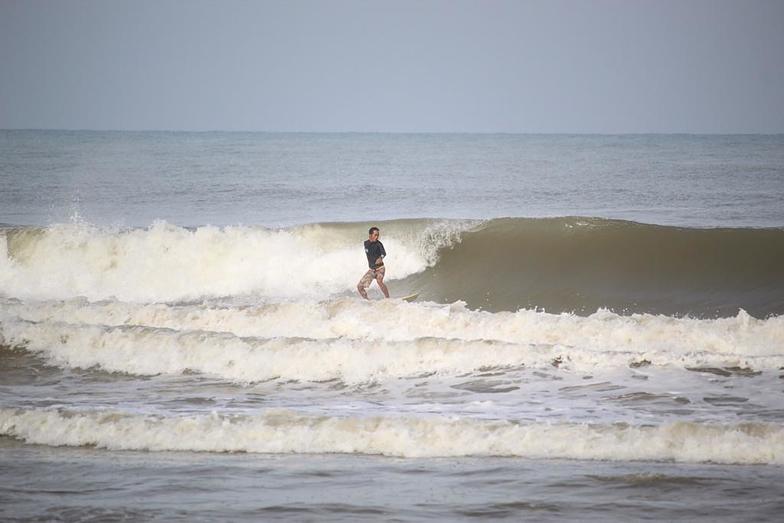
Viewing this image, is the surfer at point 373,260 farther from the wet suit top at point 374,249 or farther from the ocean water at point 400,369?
the ocean water at point 400,369

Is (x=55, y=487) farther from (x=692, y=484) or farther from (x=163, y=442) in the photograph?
(x=692, y=484)

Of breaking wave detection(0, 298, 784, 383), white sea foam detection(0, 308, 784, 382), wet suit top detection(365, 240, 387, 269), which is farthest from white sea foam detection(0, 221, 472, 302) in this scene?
white sea foam detection(0, 308, 784, 382)

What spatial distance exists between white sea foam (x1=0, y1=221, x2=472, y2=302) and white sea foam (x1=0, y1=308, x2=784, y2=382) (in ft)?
18.1

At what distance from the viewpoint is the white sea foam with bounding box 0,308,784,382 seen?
11523mm

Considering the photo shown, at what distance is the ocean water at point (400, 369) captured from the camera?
724 centimetres

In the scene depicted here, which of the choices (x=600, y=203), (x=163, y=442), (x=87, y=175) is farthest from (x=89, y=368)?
(x=87, y=175)

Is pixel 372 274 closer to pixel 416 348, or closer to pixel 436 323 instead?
pixel 436 323

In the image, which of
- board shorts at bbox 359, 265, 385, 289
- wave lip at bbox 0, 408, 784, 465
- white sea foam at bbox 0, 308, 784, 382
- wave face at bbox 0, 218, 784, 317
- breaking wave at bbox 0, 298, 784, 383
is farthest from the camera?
wave face at bbox 0, 218, 784, 317

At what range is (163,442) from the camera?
29.0 ft

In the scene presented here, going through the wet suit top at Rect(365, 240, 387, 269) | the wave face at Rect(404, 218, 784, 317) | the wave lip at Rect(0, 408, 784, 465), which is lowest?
the wave lip at Rect(0, 408, 784, 465)

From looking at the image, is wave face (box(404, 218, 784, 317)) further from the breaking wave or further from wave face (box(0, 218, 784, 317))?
the breaking wave

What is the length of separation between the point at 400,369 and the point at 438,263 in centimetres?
835

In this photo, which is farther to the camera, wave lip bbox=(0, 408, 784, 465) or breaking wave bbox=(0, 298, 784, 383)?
breaking wave bbox=(0, 298, 784, 383)

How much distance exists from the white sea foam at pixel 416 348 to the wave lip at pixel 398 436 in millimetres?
2606
